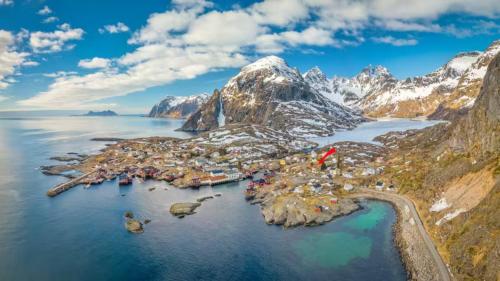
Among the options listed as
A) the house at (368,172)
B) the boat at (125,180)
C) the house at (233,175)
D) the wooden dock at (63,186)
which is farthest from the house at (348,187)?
the wooden dock at (63,186)

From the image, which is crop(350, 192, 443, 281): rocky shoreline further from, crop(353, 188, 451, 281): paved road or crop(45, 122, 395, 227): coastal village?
crop(45, 122, 395, 227): coastal village

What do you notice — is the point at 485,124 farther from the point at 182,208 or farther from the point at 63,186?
the point at 63,186

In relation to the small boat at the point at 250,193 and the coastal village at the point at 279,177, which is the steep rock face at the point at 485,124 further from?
the small boat at the point at 250,193

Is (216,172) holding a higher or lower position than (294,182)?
higher

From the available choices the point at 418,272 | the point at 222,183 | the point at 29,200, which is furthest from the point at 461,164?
the point at 29,200

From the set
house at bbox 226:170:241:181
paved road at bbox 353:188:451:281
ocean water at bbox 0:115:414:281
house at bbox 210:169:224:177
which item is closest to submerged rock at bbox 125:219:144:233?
ocean water at bbox 0:115:414:281

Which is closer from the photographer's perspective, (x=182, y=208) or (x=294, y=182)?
(x=182, y=208)

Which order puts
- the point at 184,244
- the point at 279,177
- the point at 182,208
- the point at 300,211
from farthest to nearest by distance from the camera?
1. the point at 279,177
2. the point at 182,208
3. the point at 300,211
4. the point at 184,244

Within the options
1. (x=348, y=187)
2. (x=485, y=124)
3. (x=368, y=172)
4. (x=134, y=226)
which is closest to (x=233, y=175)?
(x=348, y=187)
